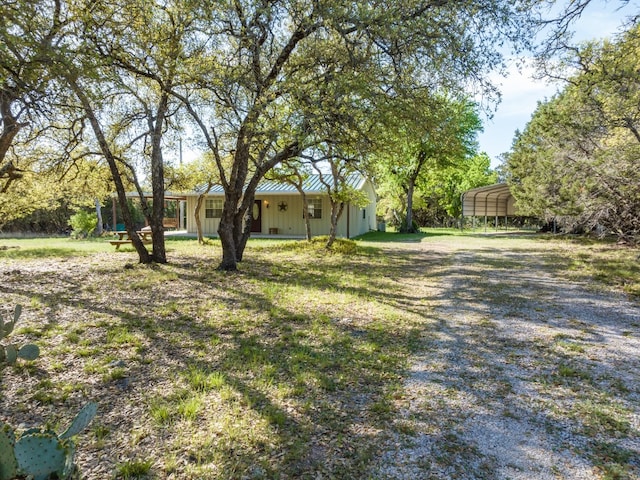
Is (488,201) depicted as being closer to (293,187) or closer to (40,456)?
(293,187)

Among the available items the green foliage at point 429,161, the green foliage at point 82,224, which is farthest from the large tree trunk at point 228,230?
the green foliage at point 82,224

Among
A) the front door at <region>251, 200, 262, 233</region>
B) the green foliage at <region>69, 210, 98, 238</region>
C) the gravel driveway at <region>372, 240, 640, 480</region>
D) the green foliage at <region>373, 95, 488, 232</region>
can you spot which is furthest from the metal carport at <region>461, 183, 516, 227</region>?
the green foliage at <region>69, 210, 98, 238</region>

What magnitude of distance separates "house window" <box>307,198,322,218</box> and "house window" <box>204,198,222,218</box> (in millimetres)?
5166

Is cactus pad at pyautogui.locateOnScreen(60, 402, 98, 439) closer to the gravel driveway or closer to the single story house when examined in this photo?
the gravel driveway

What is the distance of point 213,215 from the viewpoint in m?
23.2

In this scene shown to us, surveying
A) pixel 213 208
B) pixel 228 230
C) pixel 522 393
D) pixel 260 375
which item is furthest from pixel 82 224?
pixel 522 393

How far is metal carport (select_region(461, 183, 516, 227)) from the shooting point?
2556 cm

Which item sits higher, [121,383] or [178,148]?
[178,148]

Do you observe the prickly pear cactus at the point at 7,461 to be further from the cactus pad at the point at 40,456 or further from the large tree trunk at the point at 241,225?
the large tree trunk at the point at 241,225

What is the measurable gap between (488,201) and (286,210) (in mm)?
15701

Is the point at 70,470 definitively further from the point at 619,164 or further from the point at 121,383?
the point at 619,164

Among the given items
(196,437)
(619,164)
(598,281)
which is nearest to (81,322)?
(196,437)

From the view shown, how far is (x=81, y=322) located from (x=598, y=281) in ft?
30.9

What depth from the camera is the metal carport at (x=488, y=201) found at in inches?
1006
